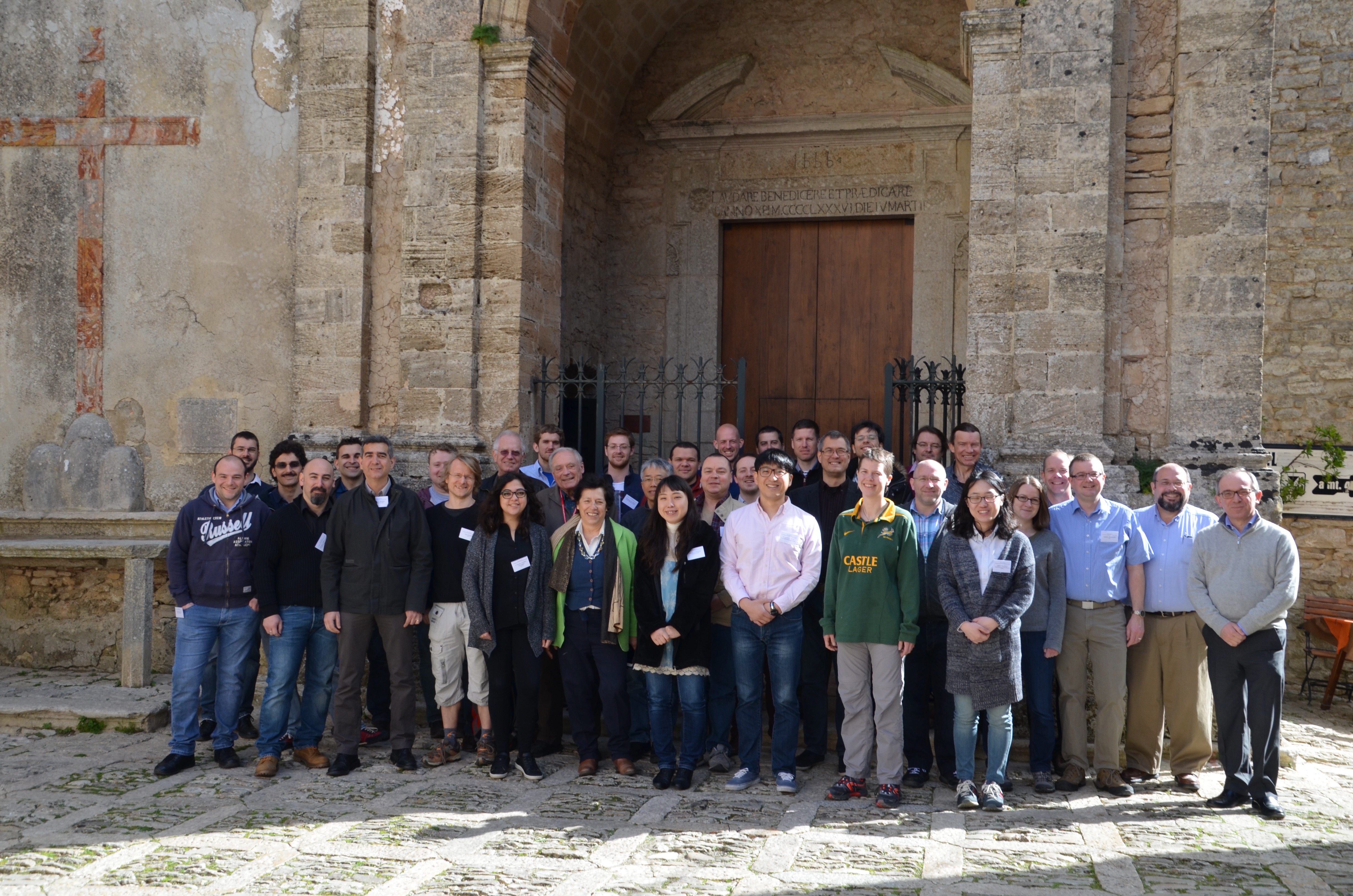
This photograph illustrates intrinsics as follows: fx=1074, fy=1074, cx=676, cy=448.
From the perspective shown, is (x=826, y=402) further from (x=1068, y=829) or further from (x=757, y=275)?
(x=1068, y=829)

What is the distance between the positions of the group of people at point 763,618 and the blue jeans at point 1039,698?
0.01 metres

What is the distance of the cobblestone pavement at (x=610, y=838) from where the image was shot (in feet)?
12.1

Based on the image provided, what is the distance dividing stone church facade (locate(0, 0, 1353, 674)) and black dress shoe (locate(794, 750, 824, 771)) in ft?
6.89

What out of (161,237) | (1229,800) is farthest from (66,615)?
(1229,800)

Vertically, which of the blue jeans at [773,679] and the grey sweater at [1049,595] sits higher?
the grey sweater at [1049,595]

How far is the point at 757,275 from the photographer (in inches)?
352

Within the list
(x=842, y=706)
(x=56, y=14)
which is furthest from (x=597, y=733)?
(x=56, y=14)

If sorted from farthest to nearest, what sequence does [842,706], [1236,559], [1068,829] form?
[842,706] < [1236,559] < [1068,829]

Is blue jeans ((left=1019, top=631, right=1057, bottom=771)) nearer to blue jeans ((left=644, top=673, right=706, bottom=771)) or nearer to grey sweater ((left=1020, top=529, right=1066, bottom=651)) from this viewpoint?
grey sweater ((left=1020, top=529, right=1066, bottom=651))

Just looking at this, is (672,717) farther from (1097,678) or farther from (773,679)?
(1097,678)

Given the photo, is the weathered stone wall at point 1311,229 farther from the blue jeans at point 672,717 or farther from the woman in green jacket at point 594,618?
the woman in green jacket at point 594,618

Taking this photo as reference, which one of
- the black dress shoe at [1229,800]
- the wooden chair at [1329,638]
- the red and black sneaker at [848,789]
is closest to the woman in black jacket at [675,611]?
the red and black sneaker at [848,789]

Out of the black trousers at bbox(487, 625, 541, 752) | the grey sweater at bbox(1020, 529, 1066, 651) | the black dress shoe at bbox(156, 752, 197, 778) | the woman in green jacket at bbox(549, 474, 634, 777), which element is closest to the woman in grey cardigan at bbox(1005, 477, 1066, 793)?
the grey sweater at bbox(1020, 529, 1066, 651)

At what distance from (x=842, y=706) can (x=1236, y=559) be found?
1.83m
